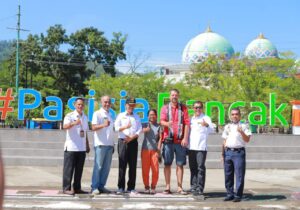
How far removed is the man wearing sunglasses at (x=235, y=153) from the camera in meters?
8.23

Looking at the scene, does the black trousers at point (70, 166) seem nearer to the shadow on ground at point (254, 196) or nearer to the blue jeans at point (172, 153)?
the blue jeans at point (172, 153)

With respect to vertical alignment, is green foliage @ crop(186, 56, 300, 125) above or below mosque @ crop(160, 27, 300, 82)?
below

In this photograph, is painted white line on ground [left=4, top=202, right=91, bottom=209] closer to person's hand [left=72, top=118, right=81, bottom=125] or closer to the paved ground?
the paved ground

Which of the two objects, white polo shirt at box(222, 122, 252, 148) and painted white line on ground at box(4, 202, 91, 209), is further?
white polo shirt at box(222, 122, 252, 148)

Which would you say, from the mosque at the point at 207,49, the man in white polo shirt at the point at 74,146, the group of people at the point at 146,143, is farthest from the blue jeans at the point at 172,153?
the mosque at the point at 207,49

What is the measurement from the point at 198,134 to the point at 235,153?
75 cm

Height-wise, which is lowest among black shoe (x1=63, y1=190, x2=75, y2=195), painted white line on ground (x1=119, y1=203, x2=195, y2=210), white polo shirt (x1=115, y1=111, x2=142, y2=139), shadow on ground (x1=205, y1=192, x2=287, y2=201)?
painted white line on ground (x1=119, y1=203, x2=195, y2=210)

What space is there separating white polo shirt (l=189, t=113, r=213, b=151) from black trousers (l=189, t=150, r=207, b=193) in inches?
4.1

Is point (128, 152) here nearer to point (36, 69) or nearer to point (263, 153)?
point (263, 153)

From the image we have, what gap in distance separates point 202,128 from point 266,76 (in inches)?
1116

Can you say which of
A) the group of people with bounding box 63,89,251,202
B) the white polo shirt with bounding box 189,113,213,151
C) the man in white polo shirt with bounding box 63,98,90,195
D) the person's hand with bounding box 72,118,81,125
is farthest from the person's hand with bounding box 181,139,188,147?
the person's hand with bounding box 72,118,81,125

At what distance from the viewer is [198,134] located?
864cm

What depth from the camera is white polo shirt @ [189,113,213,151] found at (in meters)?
8.58

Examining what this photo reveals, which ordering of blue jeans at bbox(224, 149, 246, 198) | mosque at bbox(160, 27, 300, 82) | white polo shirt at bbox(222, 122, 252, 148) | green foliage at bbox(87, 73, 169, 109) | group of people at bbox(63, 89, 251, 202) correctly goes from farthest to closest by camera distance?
mosque at bbox(160, 27, 300, 82)
green foliage at bbox(87, 73, 169, 109)
group of people at bbox(63, 89, 251, 202)
white polo shirt at bbox(222, 122, 252, 148)
blue jeans at bbox(224, 149, 246, 198)
